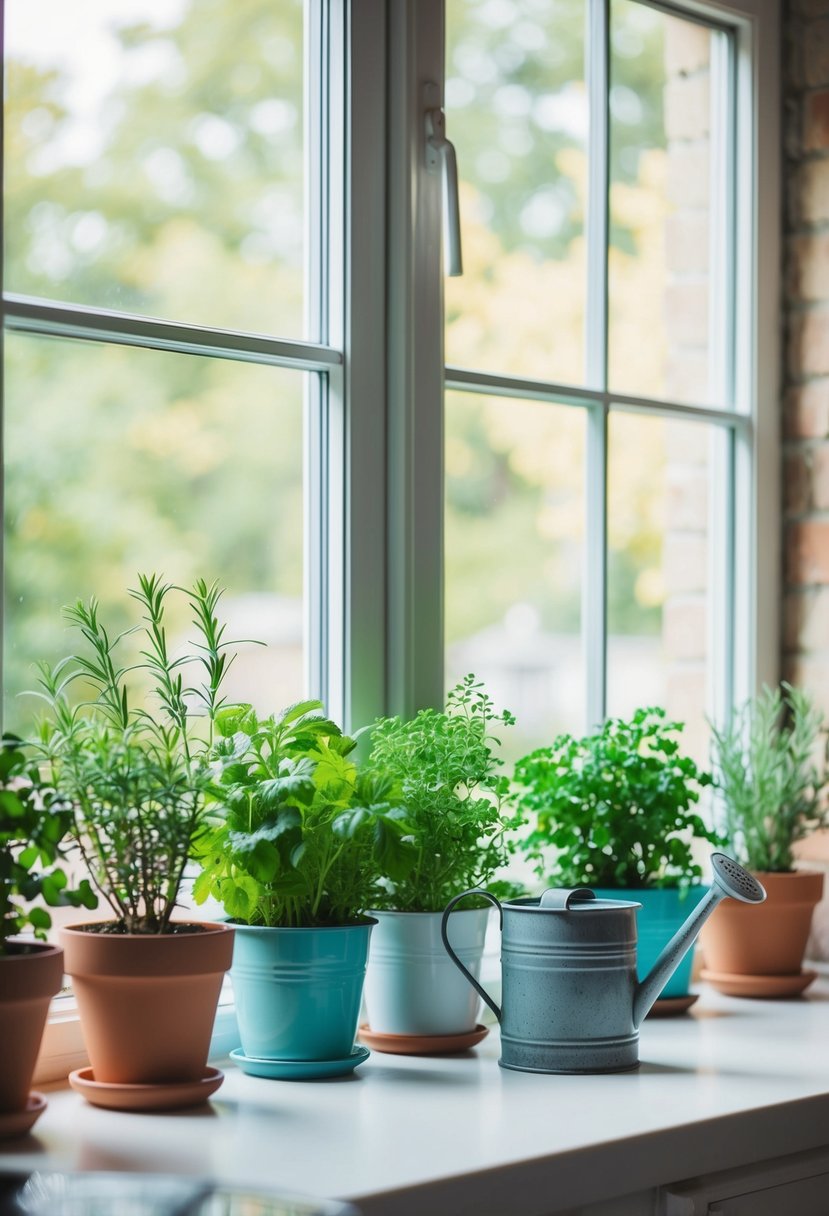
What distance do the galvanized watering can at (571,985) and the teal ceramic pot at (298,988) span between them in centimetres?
12

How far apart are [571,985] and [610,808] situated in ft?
1.07

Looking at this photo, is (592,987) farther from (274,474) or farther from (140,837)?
(274,474)

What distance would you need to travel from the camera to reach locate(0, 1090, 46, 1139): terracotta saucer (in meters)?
1.16

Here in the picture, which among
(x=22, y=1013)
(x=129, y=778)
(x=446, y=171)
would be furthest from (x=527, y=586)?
(x=22, y=1013)

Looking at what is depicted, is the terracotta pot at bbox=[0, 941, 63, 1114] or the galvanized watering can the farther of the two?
the galvanized watering can

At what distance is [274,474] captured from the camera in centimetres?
167

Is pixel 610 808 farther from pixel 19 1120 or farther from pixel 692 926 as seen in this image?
pixel 19 1120

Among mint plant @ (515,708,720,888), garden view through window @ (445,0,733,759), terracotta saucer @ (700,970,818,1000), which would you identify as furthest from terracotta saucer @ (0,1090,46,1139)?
terracotta saucer @ (700,970,818,1000)

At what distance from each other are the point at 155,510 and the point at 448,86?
659 millimetres

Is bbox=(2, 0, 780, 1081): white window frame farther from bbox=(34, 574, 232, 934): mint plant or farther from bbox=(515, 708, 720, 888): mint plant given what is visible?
bbox=(34, 574, 232, 934): mint plant

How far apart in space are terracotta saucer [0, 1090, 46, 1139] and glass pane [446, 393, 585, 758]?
0.77 m

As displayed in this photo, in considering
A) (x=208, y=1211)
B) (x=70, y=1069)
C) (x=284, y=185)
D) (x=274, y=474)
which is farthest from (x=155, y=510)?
(x=208, y=1211)

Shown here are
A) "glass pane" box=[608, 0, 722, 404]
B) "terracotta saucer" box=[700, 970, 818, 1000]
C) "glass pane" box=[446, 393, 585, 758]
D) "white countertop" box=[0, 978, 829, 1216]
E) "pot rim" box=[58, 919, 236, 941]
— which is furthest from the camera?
"glass pane" box=[608, 0, 722, 404]

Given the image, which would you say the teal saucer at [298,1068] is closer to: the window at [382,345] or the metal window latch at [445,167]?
the window at [382,345]
